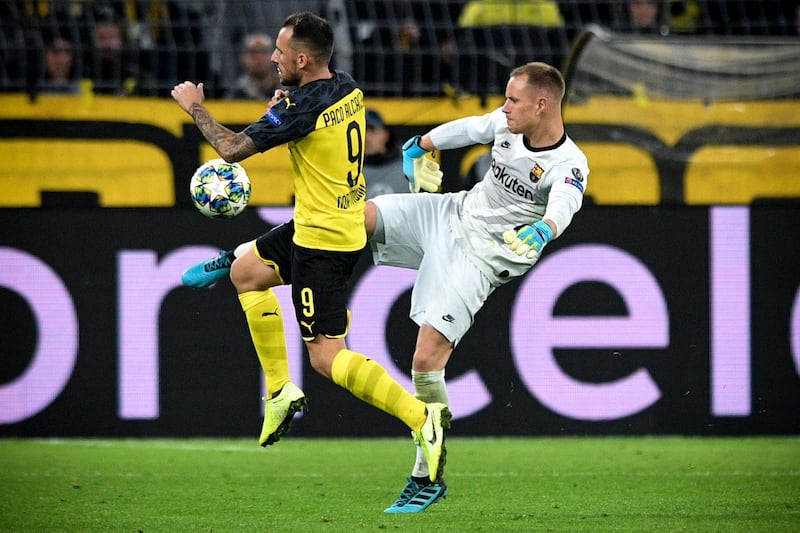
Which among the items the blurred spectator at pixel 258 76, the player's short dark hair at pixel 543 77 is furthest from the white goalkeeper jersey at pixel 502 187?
the blurred spectator at pixel 258 76

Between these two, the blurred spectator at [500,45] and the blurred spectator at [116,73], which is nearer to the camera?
the blurred spectator at [116,73]

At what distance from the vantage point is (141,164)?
8.49 m

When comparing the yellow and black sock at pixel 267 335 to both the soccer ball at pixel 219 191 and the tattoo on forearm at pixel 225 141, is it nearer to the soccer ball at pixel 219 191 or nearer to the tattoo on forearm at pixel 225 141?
the soccer ball at pixel 219 191

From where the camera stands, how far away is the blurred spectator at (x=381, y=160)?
864cm

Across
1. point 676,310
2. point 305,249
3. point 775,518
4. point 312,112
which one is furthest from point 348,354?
point 676,310

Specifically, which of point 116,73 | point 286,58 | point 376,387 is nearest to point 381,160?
point 116,73

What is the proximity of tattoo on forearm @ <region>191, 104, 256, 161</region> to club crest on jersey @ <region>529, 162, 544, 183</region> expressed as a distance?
4.62 ft

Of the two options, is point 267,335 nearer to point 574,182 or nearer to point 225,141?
point 225,141

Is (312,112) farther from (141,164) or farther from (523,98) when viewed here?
(141,164)

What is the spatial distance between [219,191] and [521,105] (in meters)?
1.50

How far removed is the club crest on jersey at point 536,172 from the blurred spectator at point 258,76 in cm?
318

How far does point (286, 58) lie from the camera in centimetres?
563

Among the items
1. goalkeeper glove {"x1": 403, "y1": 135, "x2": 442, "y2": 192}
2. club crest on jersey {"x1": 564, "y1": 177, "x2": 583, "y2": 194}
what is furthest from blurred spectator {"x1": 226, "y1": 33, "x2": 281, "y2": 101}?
club crest on jersey {"x1": 564, "y1": 177, "x2": 583, "y2": 194}

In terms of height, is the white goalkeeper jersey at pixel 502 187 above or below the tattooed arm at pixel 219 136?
below
